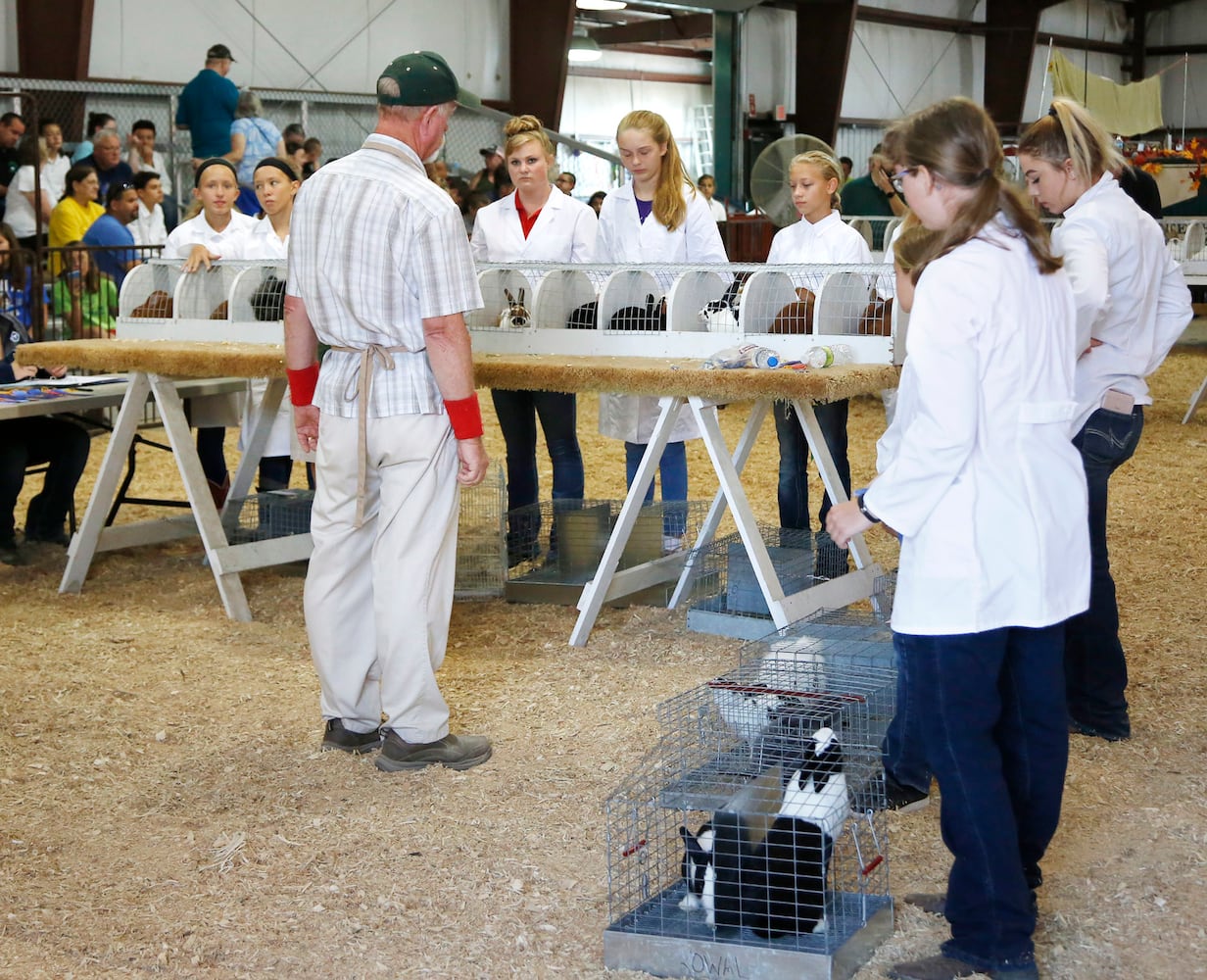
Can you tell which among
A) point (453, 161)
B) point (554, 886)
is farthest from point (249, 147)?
point (554, 886)

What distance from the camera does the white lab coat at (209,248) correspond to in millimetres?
5645

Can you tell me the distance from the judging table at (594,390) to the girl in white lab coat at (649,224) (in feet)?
1.38

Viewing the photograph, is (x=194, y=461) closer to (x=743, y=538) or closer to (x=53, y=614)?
(x=53, y=614)

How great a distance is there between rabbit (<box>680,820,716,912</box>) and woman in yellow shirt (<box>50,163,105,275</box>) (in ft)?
26.5

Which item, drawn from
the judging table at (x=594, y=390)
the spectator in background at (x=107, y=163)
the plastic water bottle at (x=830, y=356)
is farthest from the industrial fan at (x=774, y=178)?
the plastic water bottle at (x=830, y=356)

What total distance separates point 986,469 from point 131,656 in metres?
3.09

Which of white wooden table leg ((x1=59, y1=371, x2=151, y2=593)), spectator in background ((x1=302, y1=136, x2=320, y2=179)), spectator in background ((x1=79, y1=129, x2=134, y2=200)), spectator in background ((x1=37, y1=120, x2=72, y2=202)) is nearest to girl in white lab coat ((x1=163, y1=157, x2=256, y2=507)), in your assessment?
white wooden table leg ((x1=59, y1=371, x2=151, y2=593))

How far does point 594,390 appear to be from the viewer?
4156mm

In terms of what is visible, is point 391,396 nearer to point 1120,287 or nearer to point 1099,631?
point 1120,287

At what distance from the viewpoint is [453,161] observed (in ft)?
47.0

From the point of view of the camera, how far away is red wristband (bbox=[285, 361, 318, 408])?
3.47 m

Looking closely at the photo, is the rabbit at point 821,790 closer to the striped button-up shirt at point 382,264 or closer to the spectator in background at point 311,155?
the striped button-up shirt at point 382,264

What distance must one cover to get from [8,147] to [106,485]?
5870 millimetres

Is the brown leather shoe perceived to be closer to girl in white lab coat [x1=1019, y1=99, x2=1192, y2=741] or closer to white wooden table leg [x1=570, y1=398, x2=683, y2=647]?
white wooden table leg [x1=570, y1=398, x2=683, y2=647]
